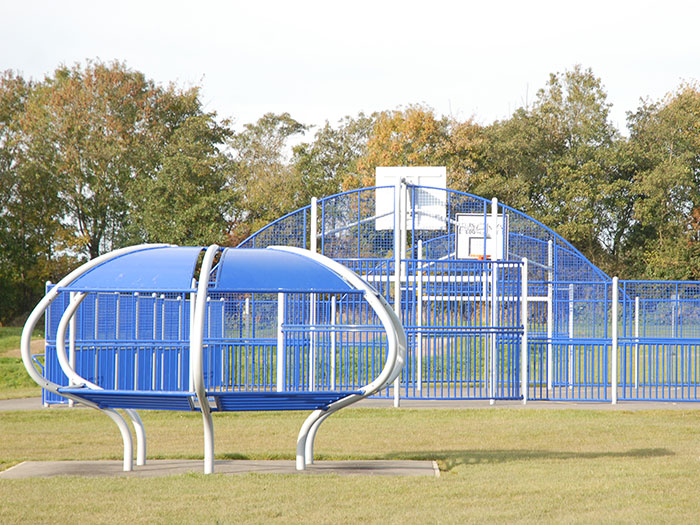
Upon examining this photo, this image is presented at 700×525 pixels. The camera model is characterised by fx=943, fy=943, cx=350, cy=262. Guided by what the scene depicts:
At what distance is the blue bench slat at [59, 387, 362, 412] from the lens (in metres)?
8.36

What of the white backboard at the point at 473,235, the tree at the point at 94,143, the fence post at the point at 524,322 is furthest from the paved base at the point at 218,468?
the tree at the point at 94,143

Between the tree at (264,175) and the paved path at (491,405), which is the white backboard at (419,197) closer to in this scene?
the paved path at (491,405)

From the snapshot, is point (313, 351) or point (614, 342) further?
point (614, 342)

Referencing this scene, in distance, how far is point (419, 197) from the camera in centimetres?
1884

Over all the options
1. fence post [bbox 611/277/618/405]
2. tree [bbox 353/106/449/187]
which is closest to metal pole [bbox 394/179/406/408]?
fence post [bbox 611/277/618/405]

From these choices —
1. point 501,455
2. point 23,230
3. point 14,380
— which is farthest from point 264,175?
point 501,455

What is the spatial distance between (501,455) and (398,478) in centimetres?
221

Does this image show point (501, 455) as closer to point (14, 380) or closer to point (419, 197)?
point (419, 197)

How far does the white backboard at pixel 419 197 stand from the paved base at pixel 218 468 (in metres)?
9.44

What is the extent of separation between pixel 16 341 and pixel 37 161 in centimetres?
1559

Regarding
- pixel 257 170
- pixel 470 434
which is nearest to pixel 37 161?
pixel 257 170

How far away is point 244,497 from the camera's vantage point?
24.8 feet

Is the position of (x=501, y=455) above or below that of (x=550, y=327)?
below

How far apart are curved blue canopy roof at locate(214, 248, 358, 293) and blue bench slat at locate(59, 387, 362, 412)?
0.94m
